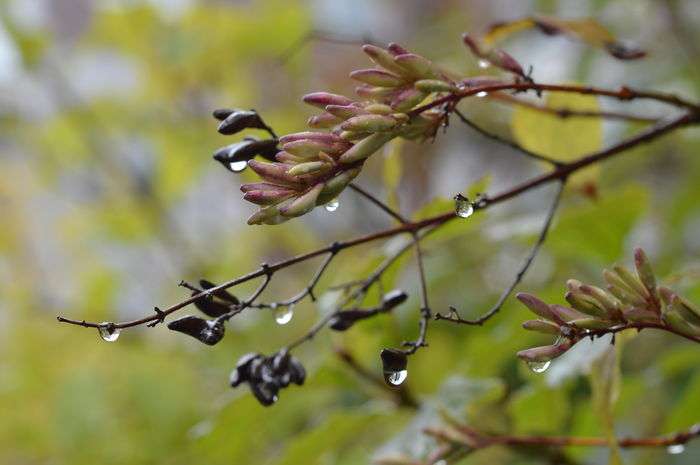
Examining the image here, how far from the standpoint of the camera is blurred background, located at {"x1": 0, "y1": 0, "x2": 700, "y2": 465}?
2.79ft

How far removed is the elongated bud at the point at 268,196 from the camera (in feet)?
1.48

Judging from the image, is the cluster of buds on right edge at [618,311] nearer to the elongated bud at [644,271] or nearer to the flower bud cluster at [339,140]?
the elongated bud at [644,271]

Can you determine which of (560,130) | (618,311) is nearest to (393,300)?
(618,311)

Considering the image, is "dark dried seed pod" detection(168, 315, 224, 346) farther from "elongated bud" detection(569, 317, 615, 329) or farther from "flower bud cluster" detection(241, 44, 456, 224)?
"elongated bud" detection(569, 317, 615, 329)

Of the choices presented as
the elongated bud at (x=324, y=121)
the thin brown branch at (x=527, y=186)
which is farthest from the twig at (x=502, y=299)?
the elongated bud at (x=324, y=121)

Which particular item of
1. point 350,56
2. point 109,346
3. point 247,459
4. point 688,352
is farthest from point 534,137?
point 350,56

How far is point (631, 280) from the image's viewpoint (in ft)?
1.49

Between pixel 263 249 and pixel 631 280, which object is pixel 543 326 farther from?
pixel 263 249

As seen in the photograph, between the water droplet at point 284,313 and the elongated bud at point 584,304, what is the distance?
187 millimetres

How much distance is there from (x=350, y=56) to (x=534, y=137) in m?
2.37

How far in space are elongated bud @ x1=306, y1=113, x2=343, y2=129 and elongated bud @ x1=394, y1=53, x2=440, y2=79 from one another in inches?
1.9

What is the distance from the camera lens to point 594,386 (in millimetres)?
627

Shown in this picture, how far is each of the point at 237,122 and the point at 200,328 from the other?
13 centimetres

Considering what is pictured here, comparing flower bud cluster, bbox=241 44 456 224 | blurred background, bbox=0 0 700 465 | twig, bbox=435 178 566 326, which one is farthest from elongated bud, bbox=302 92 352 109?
blurred background, bbox=0 0 700 465
